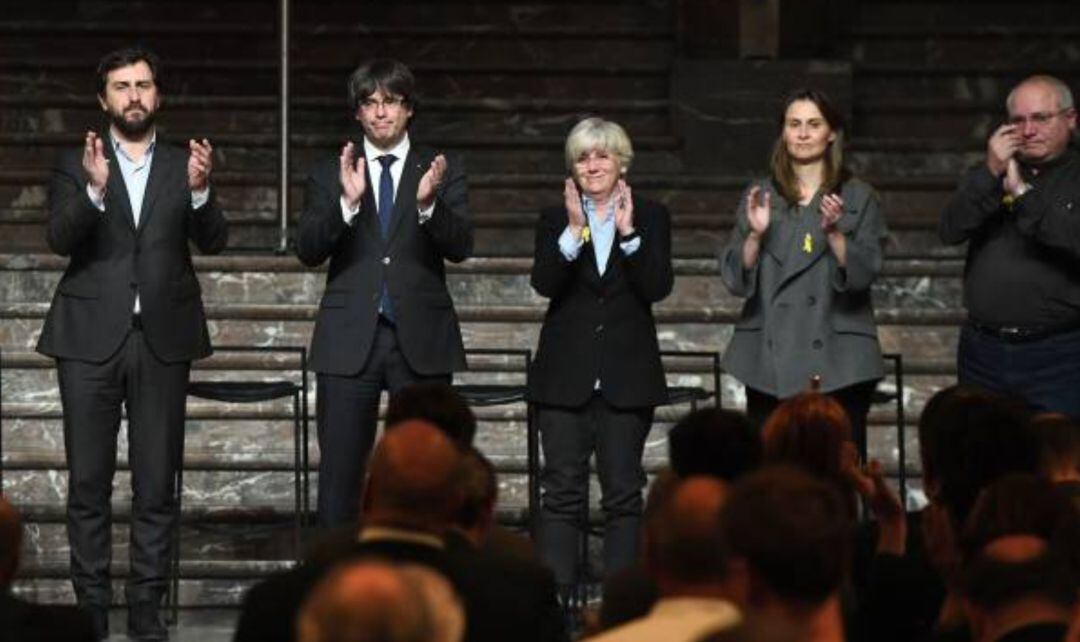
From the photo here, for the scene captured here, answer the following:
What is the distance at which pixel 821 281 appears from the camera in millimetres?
9750

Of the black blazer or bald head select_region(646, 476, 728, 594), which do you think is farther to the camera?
the black blazer

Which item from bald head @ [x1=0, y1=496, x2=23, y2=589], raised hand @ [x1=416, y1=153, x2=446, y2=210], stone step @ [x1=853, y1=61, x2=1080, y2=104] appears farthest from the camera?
stone step @ [x1=853, y1=61, x2=1080, y2=104]

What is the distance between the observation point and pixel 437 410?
7.32m

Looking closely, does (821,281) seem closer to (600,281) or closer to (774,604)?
(600,281)

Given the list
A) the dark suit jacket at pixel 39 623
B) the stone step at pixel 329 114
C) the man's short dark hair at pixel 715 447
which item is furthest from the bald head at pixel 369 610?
the stone step at pixel 329 114

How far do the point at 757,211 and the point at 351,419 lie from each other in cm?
146

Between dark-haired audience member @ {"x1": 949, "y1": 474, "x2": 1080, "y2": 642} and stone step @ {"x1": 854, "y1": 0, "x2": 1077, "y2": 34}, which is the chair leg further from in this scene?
stone step @ {"x1": 854, "y1": 0, "x2": 1077, "y2": 34}

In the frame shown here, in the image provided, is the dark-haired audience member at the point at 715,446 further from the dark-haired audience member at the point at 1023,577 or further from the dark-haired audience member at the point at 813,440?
the dark-haired audience member at the point at 1023,577

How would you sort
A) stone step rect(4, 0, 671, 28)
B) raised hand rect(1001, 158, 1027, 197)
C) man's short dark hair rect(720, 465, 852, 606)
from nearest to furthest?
1. man's short dark hair rect(720, 465, 852, 606)
2. raised hand rect(1001, 158, 1027, 197)
3. stone step rect(4, 0, 671, 28)

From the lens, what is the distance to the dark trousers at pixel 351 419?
9617 millimetres

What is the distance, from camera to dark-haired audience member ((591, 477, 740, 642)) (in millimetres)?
5258

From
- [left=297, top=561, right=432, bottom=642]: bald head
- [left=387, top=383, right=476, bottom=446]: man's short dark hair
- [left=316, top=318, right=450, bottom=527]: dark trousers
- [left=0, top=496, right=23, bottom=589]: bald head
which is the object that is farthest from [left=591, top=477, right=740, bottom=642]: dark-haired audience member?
[left=316, top=318, right=450, bottom=527]: dark trousers

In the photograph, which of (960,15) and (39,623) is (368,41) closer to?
(960,15)

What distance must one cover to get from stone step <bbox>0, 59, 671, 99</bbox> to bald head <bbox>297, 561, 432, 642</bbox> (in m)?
10.3
